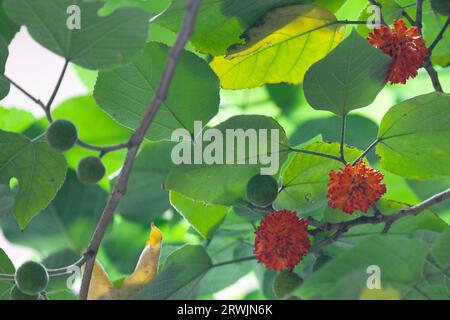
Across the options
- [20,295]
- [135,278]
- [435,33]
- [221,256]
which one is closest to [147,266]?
[135,278]

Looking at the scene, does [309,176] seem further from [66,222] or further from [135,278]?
[66,222]

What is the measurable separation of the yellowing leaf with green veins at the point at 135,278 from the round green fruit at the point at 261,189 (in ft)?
0.63

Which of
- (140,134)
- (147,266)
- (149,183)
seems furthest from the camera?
(149,183)

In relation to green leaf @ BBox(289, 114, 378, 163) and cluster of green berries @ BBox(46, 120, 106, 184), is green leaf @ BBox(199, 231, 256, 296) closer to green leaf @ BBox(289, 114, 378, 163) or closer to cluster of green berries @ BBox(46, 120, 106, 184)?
green leaf @ BBox(289, 114, 378, 163)

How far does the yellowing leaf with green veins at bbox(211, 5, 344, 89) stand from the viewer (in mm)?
1209

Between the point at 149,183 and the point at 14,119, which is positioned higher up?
the point at 14,119

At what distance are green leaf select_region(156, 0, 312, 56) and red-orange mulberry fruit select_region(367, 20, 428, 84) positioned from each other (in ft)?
0.43

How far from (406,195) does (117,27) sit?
78 centimetres

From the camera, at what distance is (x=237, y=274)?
4.89 feet

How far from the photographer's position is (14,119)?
1.65 m

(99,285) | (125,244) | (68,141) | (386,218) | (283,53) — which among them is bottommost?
(125,244)

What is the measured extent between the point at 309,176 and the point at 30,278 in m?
0.42

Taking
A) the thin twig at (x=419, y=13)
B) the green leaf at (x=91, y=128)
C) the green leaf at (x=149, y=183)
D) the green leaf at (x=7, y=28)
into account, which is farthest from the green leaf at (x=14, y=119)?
the thin twig at (x=419, y=13)
